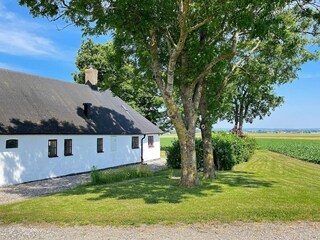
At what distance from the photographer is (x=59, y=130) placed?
20656 mm

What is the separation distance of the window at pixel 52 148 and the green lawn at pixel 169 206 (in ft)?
24.4

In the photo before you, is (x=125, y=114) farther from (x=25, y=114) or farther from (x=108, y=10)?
(x=108, y=10)

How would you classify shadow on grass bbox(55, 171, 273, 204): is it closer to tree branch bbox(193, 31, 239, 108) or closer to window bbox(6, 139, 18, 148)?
tree branch bbox(193, 31, 239, 108)

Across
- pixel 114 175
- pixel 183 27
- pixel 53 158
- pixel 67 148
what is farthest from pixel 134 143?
pixel 183 27

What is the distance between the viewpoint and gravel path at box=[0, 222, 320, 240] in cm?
802

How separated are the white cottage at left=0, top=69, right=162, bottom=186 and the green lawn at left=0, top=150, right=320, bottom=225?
6.29 m

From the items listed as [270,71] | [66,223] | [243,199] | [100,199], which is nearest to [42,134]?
[100,199]

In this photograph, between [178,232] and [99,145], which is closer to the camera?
[178,232]

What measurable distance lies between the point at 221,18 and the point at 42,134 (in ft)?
40.6

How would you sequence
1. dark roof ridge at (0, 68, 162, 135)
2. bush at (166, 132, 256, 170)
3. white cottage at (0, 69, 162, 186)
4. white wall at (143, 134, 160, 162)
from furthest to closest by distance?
1. white wall at (143, 134, 160, 162)
2. bush at (166, 132, 256, 170)
3. dark roof ridge at (0, 68, 162, 135)
4. white cottage at (0, 69, 162, 186)

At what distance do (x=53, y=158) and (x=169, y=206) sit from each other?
1217 centimetres

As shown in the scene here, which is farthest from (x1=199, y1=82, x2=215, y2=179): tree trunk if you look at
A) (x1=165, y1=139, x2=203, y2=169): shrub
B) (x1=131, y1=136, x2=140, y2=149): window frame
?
(x1=131, y1=136, x2=140, y2=149): window frame

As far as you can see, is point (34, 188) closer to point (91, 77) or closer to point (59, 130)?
point (59, 130)

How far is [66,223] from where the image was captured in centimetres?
919
